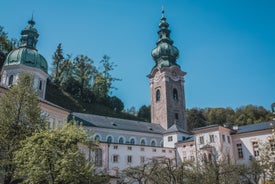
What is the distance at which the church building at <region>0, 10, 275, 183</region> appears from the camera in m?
35.2

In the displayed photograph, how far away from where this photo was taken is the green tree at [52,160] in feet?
47.5

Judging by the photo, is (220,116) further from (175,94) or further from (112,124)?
(112,124)

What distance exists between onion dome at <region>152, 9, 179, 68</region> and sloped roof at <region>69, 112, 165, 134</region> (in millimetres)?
13708

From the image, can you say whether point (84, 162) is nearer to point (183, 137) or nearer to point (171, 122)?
point (183, 137)

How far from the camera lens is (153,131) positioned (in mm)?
47188

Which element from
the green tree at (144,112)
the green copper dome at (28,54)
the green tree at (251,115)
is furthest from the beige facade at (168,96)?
the green copper dome at (28,54)

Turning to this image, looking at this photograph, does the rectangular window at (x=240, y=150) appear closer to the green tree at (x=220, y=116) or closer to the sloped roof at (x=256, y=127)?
the sloped roof at (x=256, y=127)

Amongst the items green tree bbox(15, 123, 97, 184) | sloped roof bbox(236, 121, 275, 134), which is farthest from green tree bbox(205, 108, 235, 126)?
green tree bbox(15, 123, 97, 184)

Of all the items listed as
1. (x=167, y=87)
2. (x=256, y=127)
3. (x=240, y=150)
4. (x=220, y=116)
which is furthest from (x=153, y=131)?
(x=220, y=116)

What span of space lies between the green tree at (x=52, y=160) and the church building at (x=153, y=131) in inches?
503

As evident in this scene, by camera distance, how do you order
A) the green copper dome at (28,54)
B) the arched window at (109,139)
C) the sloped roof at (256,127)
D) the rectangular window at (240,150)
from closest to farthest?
the green copper dome at (28,54) → the sloped roof at (256,127) → the rectangular window at (240,150) → the arched window at (109,139)

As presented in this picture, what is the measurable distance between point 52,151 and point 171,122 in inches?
1487

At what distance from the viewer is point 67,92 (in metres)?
63.2

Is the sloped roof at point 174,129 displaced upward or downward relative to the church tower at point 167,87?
downward
